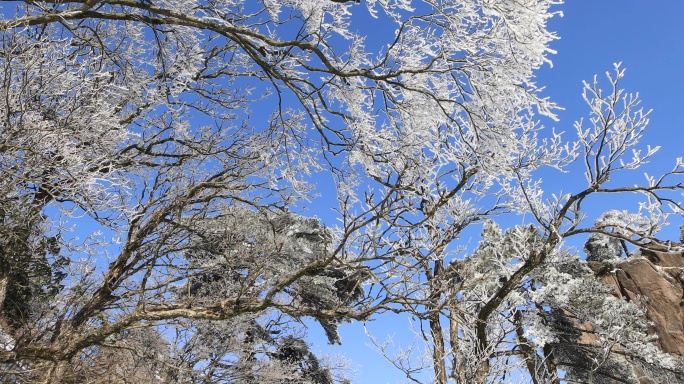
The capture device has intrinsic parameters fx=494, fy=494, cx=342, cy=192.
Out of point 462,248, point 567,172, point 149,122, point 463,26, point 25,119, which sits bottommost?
point 462,248

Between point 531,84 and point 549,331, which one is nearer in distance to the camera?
point 531,84

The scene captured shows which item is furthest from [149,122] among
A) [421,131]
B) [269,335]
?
[269,335]

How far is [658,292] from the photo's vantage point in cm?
1784

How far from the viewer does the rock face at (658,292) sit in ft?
55.0

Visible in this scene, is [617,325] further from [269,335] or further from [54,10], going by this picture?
[54,10]

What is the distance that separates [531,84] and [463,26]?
0.93 metres

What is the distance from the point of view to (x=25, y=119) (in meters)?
4.41

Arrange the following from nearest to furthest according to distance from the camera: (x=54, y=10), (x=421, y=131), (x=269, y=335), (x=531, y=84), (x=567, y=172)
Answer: (x=54, y=10)
(x=531, y=84)
(x=421, y=131)
(x=567, y=172)
(x=269, y=335)

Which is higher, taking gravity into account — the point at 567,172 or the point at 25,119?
the point at 567,172

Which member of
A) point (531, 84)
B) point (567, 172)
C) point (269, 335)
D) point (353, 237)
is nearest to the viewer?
point (353, 237)

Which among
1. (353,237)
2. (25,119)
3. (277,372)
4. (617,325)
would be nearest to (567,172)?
(353,237)

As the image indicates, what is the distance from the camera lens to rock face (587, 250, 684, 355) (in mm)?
16750

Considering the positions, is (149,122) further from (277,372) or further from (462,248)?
(277,372)

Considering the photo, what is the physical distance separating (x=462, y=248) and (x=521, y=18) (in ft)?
7.80
